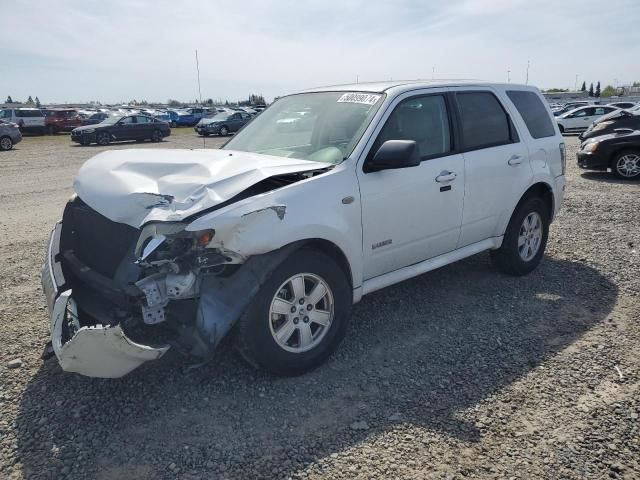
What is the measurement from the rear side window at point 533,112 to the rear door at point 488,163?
0.88ft

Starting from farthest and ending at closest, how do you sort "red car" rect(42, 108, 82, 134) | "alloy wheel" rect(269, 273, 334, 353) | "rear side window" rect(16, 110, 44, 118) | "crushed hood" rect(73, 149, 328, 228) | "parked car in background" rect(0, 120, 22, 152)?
"red car" rect(42, 108, 82, 134) → "rear side window" rect(16, 110, 44, 118) → "parked car in background" rect(0, 120, 22, 152) → "alloy wheel" rect(269, 273, 334, 353) → "crushed hood" rect(73, 149, 328, 228)

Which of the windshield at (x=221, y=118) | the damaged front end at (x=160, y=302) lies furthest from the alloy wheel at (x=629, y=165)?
the windshield at (x=221, y=118)

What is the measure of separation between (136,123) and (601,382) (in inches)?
1049

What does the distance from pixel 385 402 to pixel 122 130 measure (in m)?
25.8

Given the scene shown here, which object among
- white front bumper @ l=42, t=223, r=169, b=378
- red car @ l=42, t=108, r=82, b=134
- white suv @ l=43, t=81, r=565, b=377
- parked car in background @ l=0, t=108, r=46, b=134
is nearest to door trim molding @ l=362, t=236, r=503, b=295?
white suv @ l=43, t=81, r=565, b=377

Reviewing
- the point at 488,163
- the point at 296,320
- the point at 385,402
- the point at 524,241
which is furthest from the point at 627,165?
the point at 296,320

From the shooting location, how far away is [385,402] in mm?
3209

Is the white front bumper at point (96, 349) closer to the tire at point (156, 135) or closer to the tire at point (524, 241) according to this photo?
the tire at point (524, 241)

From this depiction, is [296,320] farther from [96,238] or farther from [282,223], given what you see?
[96,238]

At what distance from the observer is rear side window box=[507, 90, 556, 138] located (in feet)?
17.1

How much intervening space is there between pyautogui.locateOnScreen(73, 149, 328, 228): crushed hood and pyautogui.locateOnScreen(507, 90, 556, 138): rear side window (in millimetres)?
2643

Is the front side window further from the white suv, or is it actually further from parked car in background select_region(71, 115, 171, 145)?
parked car in background select_region(71, 115, 171, 145)

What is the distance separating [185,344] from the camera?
303cm

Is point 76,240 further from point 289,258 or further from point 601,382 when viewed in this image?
point 601,382
